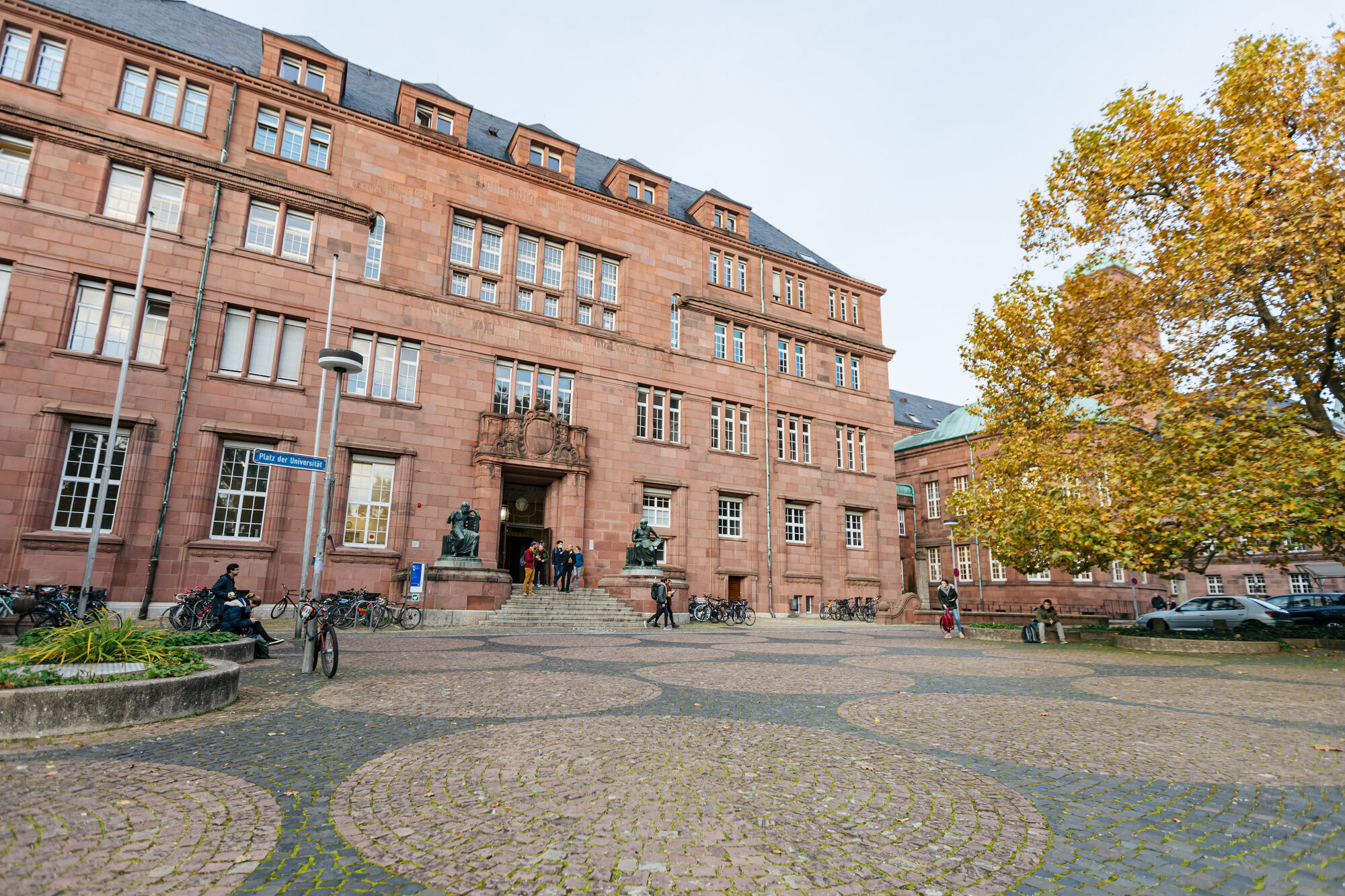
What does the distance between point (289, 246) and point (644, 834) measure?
87.5 feet

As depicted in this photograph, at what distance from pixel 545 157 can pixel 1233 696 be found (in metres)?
30.9

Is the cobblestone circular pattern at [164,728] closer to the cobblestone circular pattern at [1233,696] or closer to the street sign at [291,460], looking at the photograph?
the street sign at [291,460]

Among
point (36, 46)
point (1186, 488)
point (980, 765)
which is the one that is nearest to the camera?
point (980, 765)

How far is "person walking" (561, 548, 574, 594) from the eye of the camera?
81.1ft

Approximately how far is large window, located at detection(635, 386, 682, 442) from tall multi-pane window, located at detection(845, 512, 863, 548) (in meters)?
10.9

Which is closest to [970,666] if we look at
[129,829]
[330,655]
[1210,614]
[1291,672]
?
[1291,672]

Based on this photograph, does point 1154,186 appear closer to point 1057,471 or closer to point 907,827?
→ point 1057,471

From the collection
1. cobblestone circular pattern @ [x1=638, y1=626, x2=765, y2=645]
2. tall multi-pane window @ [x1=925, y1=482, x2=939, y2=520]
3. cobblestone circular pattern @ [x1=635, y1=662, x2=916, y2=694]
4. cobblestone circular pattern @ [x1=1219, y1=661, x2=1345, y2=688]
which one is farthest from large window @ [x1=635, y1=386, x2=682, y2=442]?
tall multi-pane window @ [x1=925, y1=482, x2=939, y2=520]

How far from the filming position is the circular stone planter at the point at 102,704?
522cm

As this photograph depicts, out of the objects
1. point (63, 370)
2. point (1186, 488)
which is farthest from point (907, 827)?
point (63, 370)

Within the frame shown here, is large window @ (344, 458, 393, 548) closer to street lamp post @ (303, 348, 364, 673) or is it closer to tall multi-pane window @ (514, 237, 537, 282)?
tall multi-pane window @ (514, 237, 537, 282)

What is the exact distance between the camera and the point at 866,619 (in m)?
31.6

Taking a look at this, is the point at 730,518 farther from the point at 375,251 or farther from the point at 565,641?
the point at 375,251

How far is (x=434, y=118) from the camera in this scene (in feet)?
94.1
